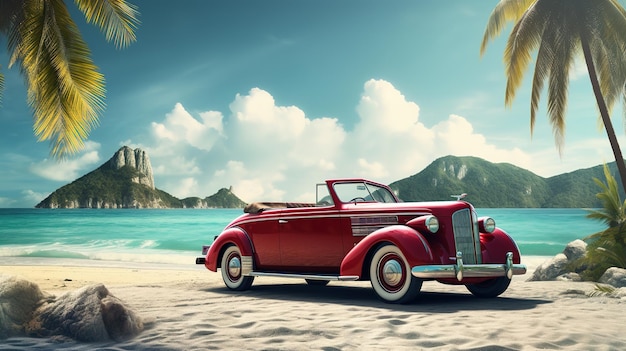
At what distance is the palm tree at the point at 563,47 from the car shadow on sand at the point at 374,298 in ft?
24.8

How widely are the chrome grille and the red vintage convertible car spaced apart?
13mm

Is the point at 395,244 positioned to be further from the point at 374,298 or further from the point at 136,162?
the point at 136,162

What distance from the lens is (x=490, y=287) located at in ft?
28.2

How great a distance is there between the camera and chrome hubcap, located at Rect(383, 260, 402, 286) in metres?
7.57

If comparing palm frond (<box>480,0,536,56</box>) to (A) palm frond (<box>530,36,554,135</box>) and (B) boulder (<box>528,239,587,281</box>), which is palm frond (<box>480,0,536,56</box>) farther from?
(B) boulder (<box>528,239,587,281</box>)

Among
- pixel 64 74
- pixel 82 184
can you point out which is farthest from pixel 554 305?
pixel 82 184

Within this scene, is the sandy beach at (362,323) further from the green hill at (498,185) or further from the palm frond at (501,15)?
the green hill at (498,185)

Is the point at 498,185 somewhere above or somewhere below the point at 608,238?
above

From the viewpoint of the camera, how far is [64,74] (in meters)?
10.6

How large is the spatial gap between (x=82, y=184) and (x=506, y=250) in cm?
10727

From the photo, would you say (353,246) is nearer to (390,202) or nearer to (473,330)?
(390,202)

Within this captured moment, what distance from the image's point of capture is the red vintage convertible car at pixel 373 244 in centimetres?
746

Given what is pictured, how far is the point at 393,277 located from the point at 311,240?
1.69 meters

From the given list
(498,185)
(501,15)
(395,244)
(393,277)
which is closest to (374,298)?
(393,277)
